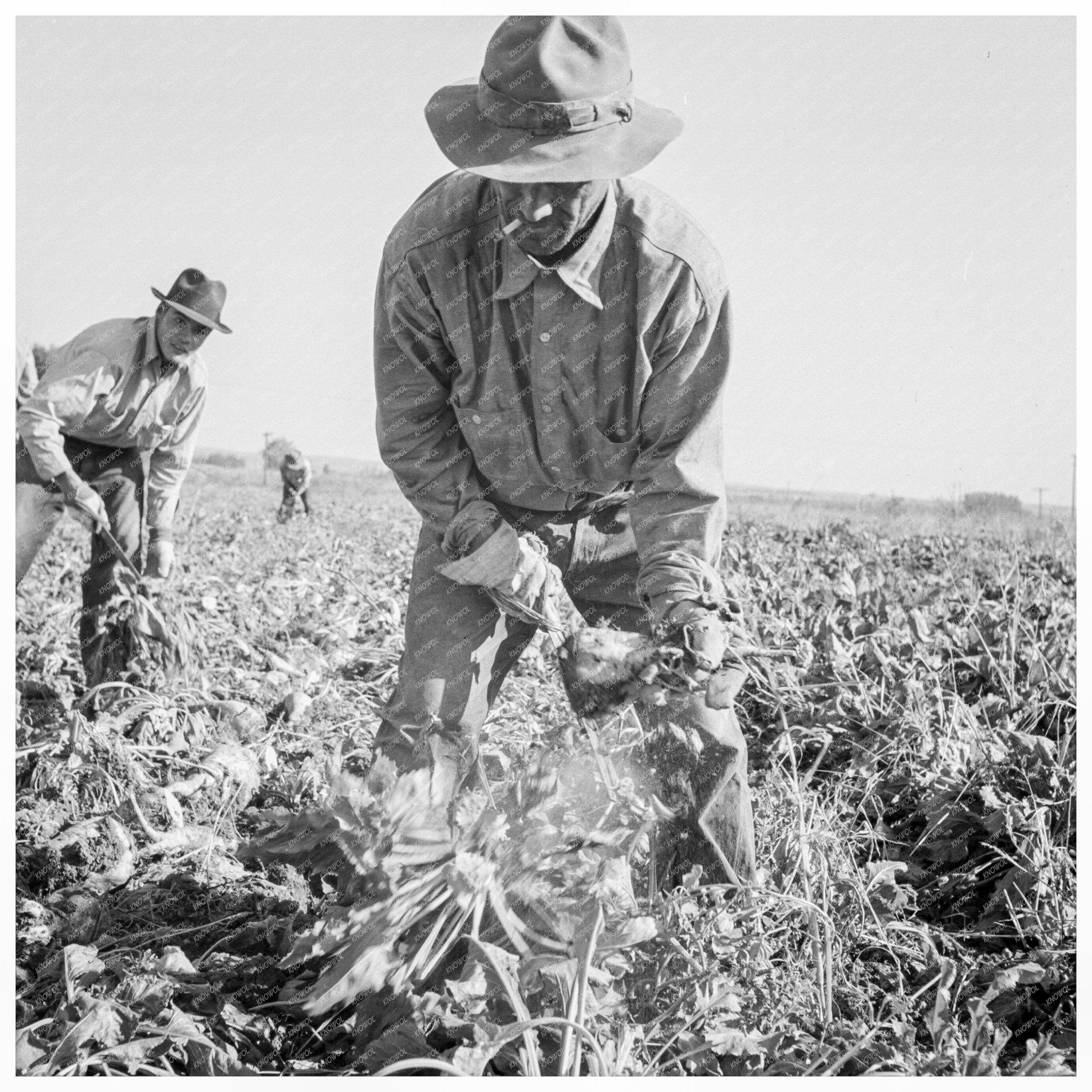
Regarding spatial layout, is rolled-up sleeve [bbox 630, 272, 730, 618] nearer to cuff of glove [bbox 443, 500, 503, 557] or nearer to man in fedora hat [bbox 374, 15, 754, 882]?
man in fedora hat [bbox 374, 15, 754, 882]

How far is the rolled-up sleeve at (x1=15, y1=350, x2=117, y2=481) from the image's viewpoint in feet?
13.5

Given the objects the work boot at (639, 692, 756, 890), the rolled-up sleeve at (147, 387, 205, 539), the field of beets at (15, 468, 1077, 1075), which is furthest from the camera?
the rolled-up sleeve at (147, 387, 205, 539)

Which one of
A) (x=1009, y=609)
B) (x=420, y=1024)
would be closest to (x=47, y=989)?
(x=420, y=1024)

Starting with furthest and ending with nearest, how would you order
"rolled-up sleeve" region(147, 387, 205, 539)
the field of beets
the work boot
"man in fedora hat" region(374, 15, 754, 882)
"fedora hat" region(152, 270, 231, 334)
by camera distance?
"rolled-up sleeve" region(147, 387, 205, 539)
"fedora hat" region(152, 270, 231, 334)
the work boot
"man in fedora hat" region(374, 15, 754, 882)
the field of beets

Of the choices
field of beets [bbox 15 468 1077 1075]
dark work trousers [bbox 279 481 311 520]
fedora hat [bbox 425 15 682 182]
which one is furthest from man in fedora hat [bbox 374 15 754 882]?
dark work trousers [bbox 279 481 311 520]

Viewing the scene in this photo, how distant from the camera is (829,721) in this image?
3.40 meters

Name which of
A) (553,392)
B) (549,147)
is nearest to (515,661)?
(553,392)

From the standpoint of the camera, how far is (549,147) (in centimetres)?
193

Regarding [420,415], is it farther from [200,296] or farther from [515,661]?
[200,296]

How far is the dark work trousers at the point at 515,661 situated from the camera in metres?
2.25

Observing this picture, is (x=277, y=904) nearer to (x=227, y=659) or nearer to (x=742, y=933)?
(x=742, y=933)

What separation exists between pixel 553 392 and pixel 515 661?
0.65 m

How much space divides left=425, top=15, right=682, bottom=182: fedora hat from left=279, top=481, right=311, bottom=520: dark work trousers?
11.1 m

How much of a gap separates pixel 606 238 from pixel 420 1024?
152 cm
